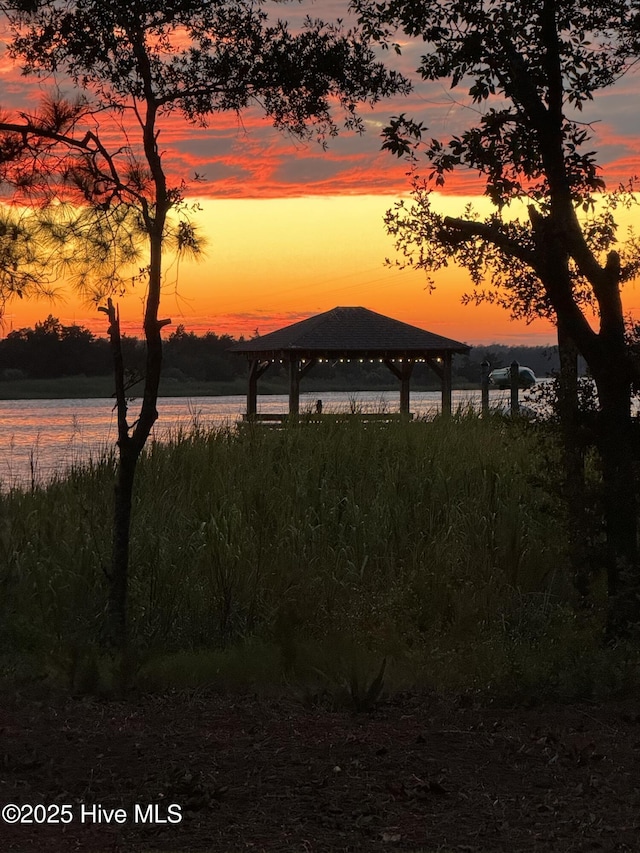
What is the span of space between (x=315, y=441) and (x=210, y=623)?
A: 7641 millimetres

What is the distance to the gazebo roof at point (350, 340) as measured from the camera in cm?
3002

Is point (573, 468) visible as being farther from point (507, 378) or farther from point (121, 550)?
point (507, 378)

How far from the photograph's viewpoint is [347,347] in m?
30.1

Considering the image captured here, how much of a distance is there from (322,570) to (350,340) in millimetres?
20877

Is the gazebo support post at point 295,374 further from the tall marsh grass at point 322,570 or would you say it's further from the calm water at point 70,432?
the tall marsh grass at point 322,570

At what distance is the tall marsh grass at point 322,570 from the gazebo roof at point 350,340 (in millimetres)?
15234

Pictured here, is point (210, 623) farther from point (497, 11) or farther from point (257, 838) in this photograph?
point (497, 11)

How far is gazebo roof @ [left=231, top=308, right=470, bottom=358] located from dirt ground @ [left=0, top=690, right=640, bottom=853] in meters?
23.8

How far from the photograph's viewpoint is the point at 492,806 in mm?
4668

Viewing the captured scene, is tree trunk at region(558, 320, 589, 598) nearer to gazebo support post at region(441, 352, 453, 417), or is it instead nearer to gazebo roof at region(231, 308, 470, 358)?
gazebo roof at region(231, 308, 470, 358)

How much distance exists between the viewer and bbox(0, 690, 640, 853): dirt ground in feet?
14.3

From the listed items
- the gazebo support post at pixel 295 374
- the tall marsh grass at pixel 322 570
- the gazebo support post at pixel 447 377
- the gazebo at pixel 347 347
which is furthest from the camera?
the gazebo support post at pixel 447 377

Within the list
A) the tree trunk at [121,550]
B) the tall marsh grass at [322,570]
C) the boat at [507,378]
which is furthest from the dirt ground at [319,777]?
the boat at [507,378]

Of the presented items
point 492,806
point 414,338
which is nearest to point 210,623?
point 492,806
